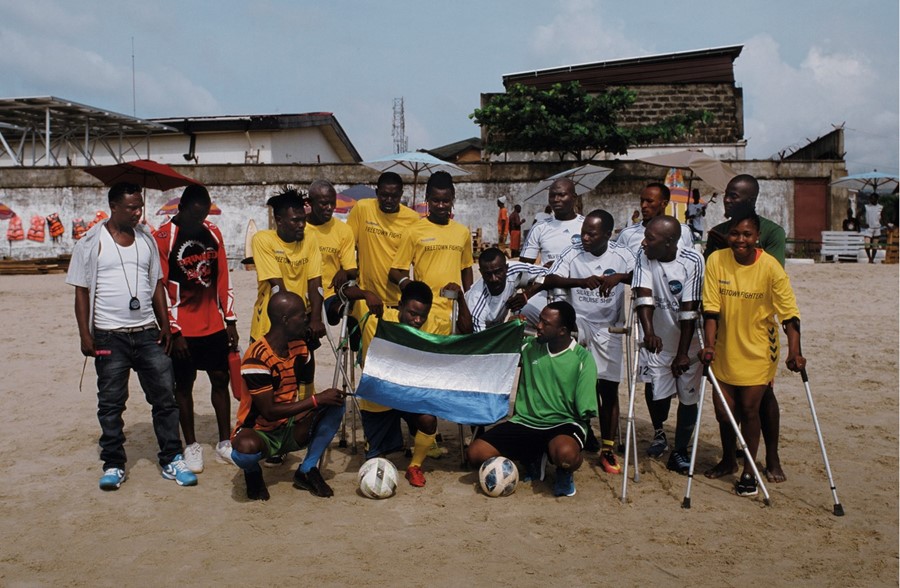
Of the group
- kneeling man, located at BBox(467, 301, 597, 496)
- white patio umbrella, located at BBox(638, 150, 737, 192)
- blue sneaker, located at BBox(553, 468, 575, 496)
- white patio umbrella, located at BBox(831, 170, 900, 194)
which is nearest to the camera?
blue sneaker, located at BBox(553, 468, 575, 496)

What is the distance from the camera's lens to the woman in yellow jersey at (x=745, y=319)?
598 centimetres

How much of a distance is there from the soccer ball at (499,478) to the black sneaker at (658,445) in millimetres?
1588

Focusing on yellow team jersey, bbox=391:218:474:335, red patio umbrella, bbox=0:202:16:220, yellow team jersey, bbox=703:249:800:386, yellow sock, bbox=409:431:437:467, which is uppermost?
red patio umbrella, bbox=0:202:16:220

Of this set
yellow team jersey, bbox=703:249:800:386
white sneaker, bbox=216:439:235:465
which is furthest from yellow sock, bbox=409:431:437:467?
yellow team jersey, bbox=703:249:800:386

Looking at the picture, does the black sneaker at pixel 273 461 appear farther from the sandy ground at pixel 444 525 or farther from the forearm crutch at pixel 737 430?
the forearm crutch at pixel 737 430

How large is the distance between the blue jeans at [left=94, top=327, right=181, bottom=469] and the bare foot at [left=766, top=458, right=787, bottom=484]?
15.4 ft

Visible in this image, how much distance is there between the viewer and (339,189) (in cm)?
2495

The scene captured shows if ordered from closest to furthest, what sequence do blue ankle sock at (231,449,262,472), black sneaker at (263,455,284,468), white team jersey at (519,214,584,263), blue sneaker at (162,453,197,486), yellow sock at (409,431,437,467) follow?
blue ankle sock at (231,449,262,472) < blue sneaker at (162,453,197,486) < yellow sock at (409,431,437,467) < black sneaker at (263,455,284,468) < white team jersey at (519,214,584,263)

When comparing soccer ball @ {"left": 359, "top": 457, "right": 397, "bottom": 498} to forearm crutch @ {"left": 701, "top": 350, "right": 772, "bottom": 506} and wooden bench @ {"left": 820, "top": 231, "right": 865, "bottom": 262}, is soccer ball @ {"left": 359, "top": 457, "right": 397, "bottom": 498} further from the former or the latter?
A: wooden bench @ {"left": 820, "top": 231, "right": 865, "bottom": 262}

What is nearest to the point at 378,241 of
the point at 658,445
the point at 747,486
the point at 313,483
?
the point at 313,483

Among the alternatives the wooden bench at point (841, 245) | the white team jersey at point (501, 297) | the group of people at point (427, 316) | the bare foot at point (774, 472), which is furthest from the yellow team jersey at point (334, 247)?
the wooden bench at point (841, 245)

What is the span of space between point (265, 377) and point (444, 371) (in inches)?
61.2

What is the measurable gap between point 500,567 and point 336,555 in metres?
1.00

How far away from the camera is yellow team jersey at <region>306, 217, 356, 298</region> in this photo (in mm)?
7188
